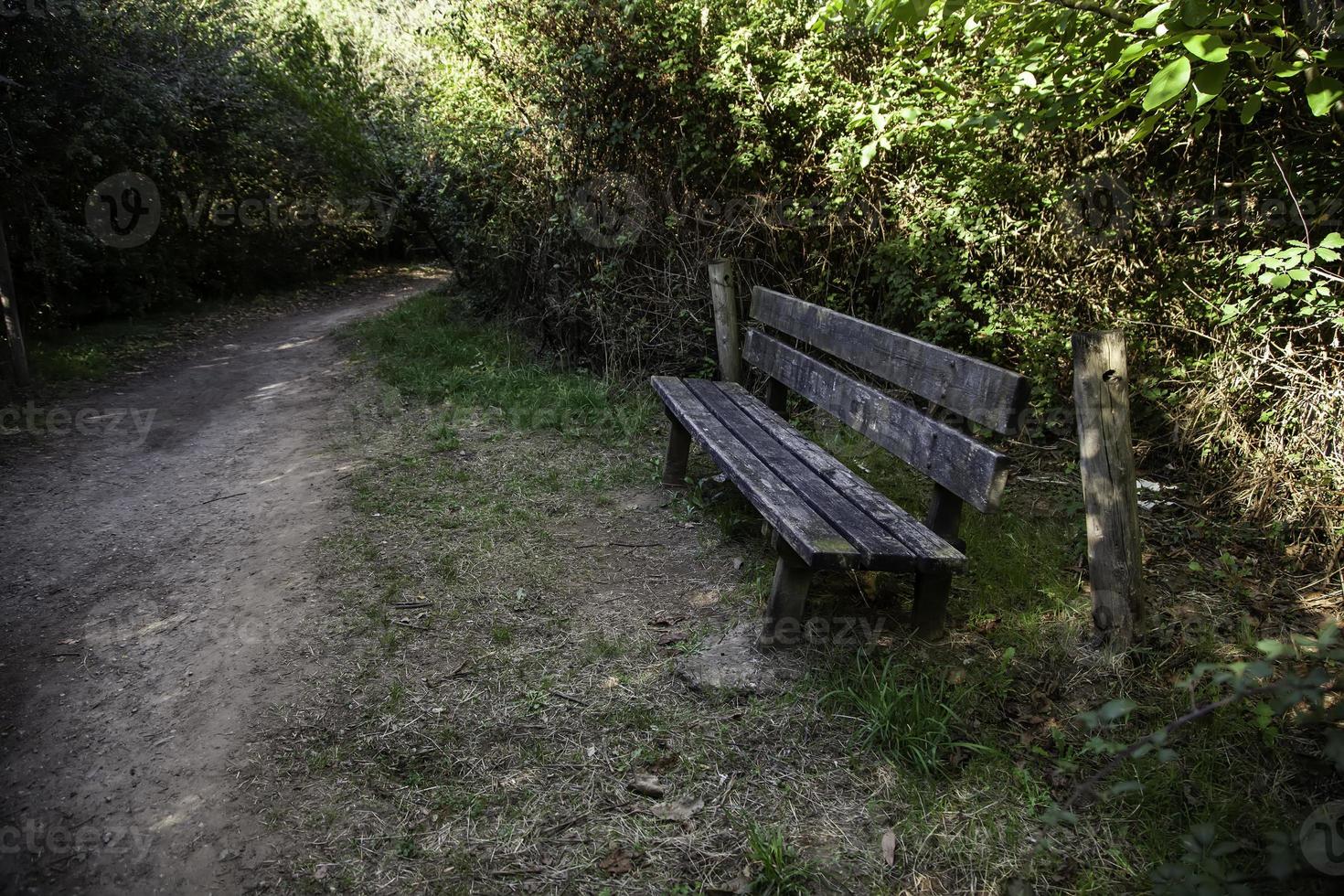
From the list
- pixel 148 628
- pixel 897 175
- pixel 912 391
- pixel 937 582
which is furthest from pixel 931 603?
pixel 148 628

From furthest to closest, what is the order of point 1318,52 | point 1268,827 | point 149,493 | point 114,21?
1. point 114,21
2. point 149,493
3. point 1318,52
4. point 1268,827

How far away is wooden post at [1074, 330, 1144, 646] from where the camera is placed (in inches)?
100

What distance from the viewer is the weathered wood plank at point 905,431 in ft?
8.27

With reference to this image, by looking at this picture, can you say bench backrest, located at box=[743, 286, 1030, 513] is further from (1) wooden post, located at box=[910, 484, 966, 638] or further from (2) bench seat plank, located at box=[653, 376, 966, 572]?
(2) bench seat plank, located at box=[653, 376, 966, 572]

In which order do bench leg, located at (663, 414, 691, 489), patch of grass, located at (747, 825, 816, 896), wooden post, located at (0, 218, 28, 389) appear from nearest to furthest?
patch of grass, located at (747, 825, 816, 896), bench leg, located at (663, 414, 691, 489), wooden post, located at (0, 218, 28, 389)

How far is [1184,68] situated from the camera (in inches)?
84.5

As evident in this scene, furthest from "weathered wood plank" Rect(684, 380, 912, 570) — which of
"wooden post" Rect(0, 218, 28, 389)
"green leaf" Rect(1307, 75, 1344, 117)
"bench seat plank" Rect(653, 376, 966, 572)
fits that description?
"wooden post" Rect(0, 218, 28, 389)

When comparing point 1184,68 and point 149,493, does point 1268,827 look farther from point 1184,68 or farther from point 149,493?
point 149,493

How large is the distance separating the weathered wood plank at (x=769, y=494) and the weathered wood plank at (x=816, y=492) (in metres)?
0.03

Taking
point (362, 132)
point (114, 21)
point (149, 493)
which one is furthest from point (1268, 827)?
point (362, 132)

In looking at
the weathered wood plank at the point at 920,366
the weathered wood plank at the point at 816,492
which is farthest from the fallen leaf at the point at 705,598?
the weathered wood plank at the point at 920,366

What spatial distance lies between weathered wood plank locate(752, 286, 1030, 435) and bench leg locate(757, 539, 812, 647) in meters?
0.81

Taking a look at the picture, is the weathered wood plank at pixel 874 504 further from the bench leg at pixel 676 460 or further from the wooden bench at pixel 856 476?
the bench leg at pixel 676 460

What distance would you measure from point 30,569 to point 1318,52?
558cm
